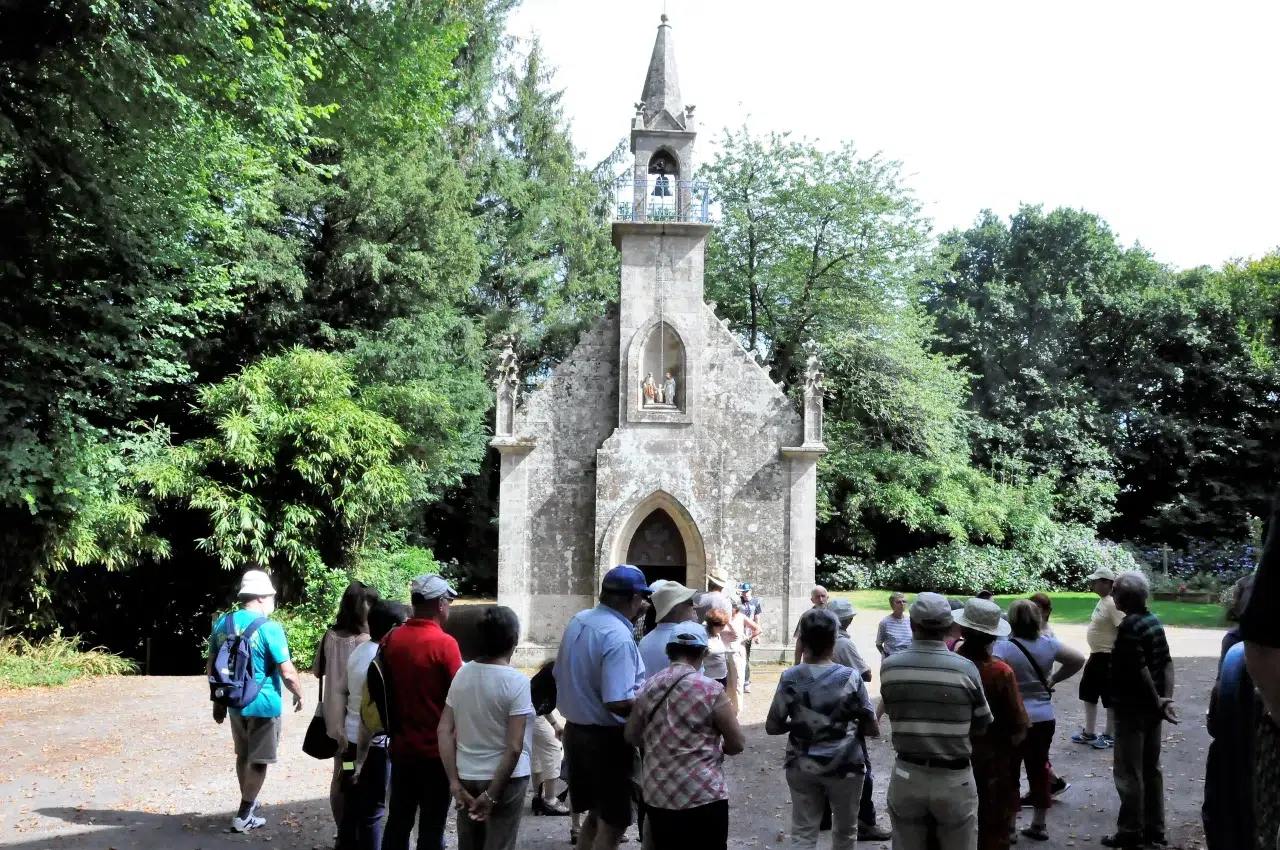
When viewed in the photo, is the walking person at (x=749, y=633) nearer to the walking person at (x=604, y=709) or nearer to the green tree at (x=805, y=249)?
the walking person at (x=604, y=709)

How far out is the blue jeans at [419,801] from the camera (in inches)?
204

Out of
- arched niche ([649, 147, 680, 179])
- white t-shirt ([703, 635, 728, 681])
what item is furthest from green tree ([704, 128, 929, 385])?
white t-shirt ([703, 635, 728, 681])

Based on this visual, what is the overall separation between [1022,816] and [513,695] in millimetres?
4937

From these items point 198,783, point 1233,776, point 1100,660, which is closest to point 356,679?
point 198,783

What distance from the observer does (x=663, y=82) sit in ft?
61.0

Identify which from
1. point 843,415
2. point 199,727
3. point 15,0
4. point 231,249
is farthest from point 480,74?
point 199,727

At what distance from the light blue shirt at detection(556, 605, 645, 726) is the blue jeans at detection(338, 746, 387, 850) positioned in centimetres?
119

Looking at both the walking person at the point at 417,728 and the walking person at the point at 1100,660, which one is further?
the walking person at the point at 1100,660

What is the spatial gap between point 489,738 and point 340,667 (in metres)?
1.87

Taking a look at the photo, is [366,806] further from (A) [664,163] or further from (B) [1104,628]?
(A) [664,163]

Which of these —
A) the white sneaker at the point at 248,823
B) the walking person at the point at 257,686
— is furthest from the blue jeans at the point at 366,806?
the white sneaker at the point at 248,823

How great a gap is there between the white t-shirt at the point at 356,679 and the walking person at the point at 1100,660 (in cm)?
488

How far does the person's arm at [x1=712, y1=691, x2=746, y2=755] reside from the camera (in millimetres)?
4516

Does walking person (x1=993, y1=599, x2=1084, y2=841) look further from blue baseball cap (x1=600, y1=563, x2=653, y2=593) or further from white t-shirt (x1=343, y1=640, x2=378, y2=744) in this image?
white t-shirt (x1=343, y1=640, x2=378, y2=744)
